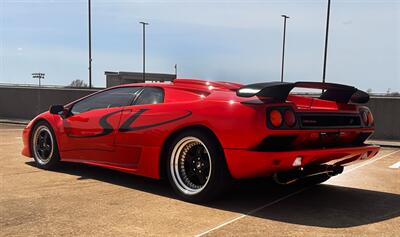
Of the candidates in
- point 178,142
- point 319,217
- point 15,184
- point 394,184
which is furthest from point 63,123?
point 394,184

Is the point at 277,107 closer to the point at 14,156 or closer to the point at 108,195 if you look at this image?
the point at 108,195

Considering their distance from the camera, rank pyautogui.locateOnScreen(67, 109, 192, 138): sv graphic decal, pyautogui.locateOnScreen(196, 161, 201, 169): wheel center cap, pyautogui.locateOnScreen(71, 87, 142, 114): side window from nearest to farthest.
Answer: pyautogui.locateOnScreen(196, 161, 201, 169): wheel center cap < pyautogui.locateOnScreen(67, 109, 192, 138): sv graphic decal < pyautogui.locateOnScreen(71, 87, 142, 114): side window

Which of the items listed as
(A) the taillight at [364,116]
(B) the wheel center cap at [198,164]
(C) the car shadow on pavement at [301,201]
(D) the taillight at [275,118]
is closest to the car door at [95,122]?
(C) the car shadow on pavement at [301,201]

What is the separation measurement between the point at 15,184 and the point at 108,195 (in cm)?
124

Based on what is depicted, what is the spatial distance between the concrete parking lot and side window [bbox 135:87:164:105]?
997mm

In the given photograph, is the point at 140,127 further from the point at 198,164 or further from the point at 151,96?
the point at 198,164

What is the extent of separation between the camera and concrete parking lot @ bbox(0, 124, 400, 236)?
3742mm

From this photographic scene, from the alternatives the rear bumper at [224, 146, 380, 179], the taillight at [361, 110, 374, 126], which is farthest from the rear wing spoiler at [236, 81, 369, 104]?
the rear bumper at [224, 146, 380, 179]

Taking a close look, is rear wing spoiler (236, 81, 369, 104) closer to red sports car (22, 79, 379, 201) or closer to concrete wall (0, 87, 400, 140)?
red sports car (22, 79, 379, 201)

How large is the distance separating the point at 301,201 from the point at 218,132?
4.05 ft

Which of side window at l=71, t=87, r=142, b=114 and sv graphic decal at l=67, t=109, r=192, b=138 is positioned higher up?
side window at l=71, t=87, r=142, b=114

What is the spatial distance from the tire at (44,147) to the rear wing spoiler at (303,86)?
10.00 ft

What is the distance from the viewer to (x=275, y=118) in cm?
420

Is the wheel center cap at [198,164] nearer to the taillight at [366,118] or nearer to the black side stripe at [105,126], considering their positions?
the black side stripe at [105,126]
